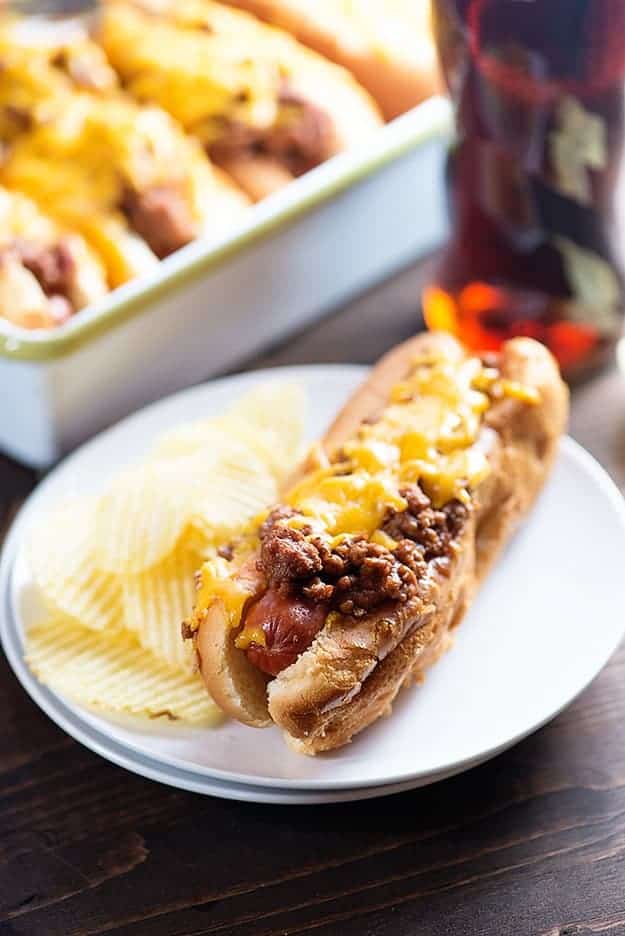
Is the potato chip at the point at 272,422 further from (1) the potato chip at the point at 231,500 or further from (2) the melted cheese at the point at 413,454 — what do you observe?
(2) the melted cheese at the point at 413,454

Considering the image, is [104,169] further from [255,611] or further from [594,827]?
[594,827]

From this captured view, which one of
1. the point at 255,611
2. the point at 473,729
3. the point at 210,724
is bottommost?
the point at 473,729

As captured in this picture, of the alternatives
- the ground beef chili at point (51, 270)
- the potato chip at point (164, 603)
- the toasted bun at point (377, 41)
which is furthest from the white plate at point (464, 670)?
the toasted bun at point (377, 41)

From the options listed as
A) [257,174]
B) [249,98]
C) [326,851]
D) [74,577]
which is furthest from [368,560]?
[249,98]

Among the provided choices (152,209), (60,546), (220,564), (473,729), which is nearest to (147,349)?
(152,209)

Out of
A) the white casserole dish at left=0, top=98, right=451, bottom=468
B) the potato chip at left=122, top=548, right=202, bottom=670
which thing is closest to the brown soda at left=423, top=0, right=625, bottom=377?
the white casserole dish at left=0, top=98, right=451, bottom=468

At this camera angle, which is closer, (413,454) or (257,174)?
(413,454)

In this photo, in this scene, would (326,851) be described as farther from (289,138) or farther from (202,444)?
(289,138)

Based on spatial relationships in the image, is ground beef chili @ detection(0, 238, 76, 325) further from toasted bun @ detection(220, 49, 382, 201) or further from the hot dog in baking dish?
the hot dog in baking dish
